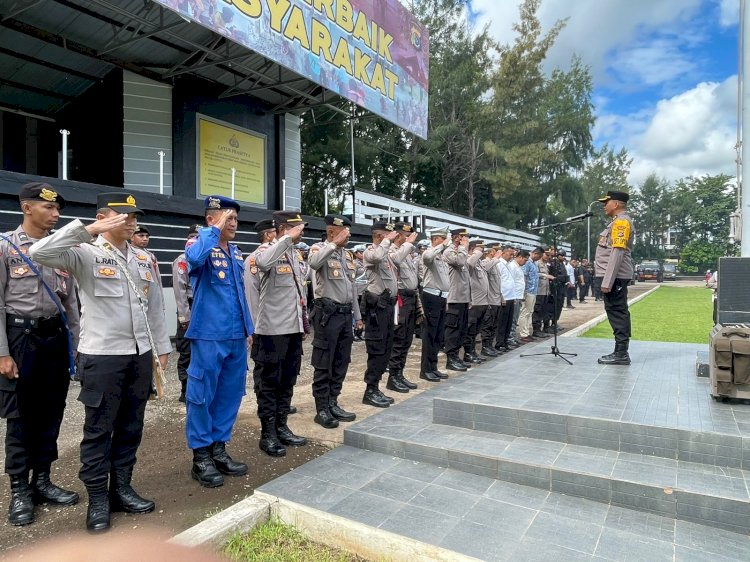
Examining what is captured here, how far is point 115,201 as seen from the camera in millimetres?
3002

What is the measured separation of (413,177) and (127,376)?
87.1ft

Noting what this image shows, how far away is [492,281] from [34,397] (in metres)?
6.60

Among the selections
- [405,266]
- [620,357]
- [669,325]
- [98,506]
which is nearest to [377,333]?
[405,266]

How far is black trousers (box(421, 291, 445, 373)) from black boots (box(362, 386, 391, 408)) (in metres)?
1.33

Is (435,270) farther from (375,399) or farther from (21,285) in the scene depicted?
(21,285)

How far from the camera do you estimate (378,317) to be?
5.42 metres

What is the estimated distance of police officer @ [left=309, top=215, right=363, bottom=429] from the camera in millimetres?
4672

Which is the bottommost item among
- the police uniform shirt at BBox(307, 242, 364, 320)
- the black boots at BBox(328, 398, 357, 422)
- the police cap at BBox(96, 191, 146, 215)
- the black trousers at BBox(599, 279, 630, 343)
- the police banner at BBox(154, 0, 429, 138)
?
the black boots at BBox(328, 398, 357, 422)

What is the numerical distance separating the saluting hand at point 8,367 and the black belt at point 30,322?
0.65ft

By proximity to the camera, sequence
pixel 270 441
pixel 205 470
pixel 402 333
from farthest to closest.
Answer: pixel 402 333 → pixel 270 441 → pixel 205 470

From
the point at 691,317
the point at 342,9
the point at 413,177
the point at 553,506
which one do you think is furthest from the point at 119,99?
the point at 413,177

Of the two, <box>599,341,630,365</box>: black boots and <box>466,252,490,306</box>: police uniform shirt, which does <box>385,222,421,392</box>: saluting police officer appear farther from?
<box>599,341,630,365</box>: black boots

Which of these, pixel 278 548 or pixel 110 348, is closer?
pixel 278 548

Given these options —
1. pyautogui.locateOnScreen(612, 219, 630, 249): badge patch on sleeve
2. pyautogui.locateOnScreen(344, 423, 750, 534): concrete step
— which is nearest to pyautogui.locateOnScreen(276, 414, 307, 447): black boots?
pyautogui.locateOnScreen(344, 423, 750, 534): concrete step
